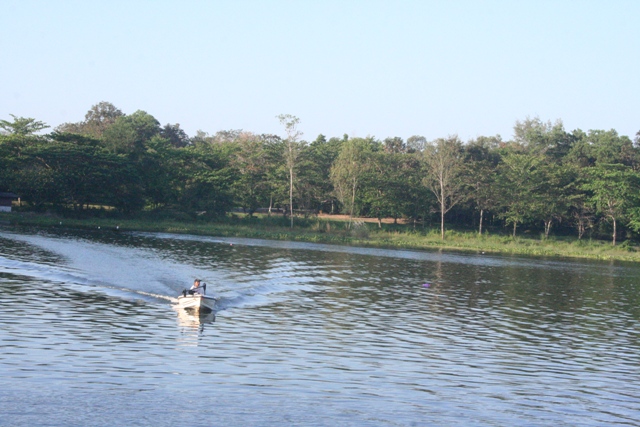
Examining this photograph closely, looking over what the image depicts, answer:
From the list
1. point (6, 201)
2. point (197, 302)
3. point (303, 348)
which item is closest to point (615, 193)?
point (197, 302)

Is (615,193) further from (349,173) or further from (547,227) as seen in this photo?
(349,173)

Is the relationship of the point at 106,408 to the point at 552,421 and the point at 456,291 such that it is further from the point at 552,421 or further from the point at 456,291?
the point at 456,291

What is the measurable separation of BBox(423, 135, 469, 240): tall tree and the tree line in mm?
158

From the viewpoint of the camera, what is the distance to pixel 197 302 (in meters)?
28.1

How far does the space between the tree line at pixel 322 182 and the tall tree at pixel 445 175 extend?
0.52 feet

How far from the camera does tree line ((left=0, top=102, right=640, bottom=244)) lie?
86.2 metres

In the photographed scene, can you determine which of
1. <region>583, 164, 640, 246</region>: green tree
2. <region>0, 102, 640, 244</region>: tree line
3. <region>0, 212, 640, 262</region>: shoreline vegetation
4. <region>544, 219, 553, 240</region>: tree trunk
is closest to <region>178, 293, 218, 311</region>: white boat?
<region>0, 212, 640, 262</region>: shoreline vegetation

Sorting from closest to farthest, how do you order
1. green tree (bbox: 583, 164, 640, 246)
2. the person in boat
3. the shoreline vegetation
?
the person in boat, the shoreline vegetation, green tree (bbox: 583, 164, 640, 246)

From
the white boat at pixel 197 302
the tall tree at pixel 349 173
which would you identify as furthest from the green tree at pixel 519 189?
the white boat at pixel 197 302

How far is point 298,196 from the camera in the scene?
9650cm

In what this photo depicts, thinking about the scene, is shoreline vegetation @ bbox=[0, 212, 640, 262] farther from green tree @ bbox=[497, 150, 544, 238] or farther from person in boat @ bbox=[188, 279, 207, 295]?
person in boat @ bbox=[188, 279, 207, 295]

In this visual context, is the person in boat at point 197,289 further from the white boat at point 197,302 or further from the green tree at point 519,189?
the green tree at point 519,189

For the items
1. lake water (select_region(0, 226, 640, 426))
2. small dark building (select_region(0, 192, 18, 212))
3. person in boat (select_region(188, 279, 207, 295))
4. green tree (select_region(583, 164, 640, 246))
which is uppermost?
green tree (select_region(583, 164, 640, 246))

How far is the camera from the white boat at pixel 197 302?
2809cm
